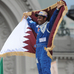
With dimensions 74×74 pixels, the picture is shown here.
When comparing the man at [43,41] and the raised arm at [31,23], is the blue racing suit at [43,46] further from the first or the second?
the raised arm at [31,23]

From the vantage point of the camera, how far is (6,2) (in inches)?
286

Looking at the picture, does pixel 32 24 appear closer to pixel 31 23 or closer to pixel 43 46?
pixel 31 23

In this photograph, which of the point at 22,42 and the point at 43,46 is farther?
the point at 22,42

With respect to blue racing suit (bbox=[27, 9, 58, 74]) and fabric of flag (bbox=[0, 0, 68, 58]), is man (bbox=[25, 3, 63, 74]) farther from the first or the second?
fabric of flag (bbox=[0, 0, 68, 58])

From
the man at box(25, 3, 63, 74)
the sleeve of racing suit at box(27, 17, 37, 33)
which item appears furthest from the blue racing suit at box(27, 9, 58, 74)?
the sleeve of racing suit at box(27, 17, 37, 33)

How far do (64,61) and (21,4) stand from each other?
2.09m

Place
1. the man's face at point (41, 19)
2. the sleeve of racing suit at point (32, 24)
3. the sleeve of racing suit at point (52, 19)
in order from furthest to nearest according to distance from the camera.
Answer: the sleeve of racing suit at point (32, 24), the man's face at point (41, 19), the sleeve of racing suit at point (52, 19)

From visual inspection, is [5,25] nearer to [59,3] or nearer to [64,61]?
[64,61]

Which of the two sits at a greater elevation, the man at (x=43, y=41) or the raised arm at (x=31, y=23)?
the raised arm at (x=31, y=23)

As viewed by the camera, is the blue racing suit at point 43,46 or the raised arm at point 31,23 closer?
the blue racing suit at point 43,46

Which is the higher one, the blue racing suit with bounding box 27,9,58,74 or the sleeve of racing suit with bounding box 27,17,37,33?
the sleeve of racing suit with bounding box 27,17,37,33

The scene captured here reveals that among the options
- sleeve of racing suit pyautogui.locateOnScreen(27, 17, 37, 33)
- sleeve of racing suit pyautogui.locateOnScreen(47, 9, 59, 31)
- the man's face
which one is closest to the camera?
sleeve of racing suit pyautogui.locateOnScreen(47, 9, 59, 31)

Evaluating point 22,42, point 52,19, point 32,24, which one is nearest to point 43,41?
point 52,19

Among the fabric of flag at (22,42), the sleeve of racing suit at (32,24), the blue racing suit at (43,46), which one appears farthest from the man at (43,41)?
the fabric of flag at (22,42)
